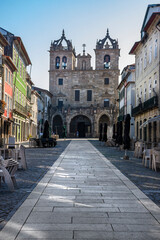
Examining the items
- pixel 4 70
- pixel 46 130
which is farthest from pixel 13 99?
pixel 46 130

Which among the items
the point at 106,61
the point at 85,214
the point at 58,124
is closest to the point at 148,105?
the point at 85,214

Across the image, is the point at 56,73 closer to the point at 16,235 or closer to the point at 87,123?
the point at 87,123

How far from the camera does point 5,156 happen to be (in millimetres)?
11320

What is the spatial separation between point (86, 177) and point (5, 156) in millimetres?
3656

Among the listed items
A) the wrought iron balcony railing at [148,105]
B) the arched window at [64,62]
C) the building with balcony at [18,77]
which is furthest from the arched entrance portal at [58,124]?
the wrought iron balcony railing at [148,105]

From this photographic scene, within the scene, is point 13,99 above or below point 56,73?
below

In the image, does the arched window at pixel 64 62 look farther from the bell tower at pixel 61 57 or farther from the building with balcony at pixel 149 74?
the building with balcony at pixel 149 74

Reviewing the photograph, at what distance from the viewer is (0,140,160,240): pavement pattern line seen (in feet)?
13.1

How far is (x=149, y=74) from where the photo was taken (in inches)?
1064

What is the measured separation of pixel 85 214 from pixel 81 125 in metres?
57.8

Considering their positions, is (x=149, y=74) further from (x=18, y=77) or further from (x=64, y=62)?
(x=64, y=62)

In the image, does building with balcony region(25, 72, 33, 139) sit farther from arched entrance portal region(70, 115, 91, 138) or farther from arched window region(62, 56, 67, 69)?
arched window region(62, 56, 67, 69)

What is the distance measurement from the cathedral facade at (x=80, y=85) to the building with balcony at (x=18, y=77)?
19187 mm

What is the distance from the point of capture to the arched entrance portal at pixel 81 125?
202 feet
